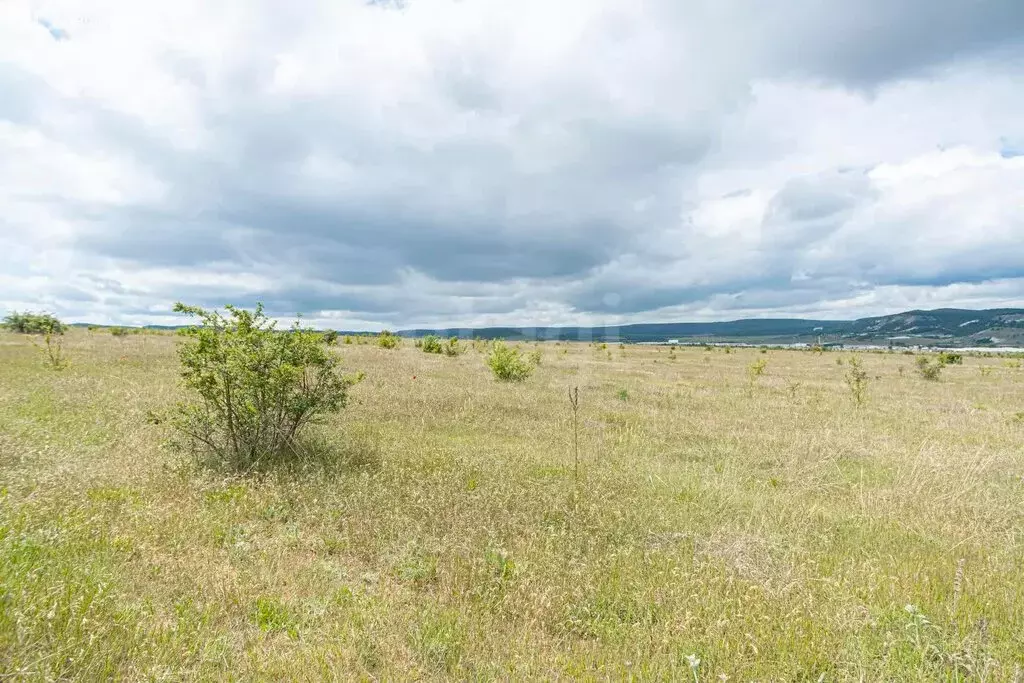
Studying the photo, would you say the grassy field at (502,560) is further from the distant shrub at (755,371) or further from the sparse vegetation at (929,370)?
the sparse vegetation at (929,370)

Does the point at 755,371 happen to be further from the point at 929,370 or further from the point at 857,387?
the point at 929,370

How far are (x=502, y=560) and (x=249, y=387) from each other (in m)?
5.64

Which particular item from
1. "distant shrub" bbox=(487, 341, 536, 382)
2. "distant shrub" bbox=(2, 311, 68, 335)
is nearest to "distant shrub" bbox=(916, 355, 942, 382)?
"distant shrub" bbox=(487, 341, 536, 382)

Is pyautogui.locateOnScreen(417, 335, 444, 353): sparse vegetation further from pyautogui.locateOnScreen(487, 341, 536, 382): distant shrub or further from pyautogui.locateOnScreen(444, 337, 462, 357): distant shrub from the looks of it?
pyautogui.locateOnScreen(487, 341, 536, 382): distant shrub

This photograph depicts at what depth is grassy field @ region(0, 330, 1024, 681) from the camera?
3.54m

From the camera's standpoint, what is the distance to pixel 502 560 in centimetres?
505

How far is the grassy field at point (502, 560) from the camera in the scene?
354 centimetres

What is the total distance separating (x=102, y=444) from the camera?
27.6 feet

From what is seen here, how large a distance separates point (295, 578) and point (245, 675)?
1.39 m

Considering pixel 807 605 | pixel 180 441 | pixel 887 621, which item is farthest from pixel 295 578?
pixel 180 441

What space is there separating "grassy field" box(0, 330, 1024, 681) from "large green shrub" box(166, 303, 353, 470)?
0.78 m

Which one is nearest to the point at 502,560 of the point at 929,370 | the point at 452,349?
the point at 452,349

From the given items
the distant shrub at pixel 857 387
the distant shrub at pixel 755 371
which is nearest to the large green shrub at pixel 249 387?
the distant shrub at pixel 857 387

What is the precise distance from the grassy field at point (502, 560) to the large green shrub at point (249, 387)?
0.78 m
